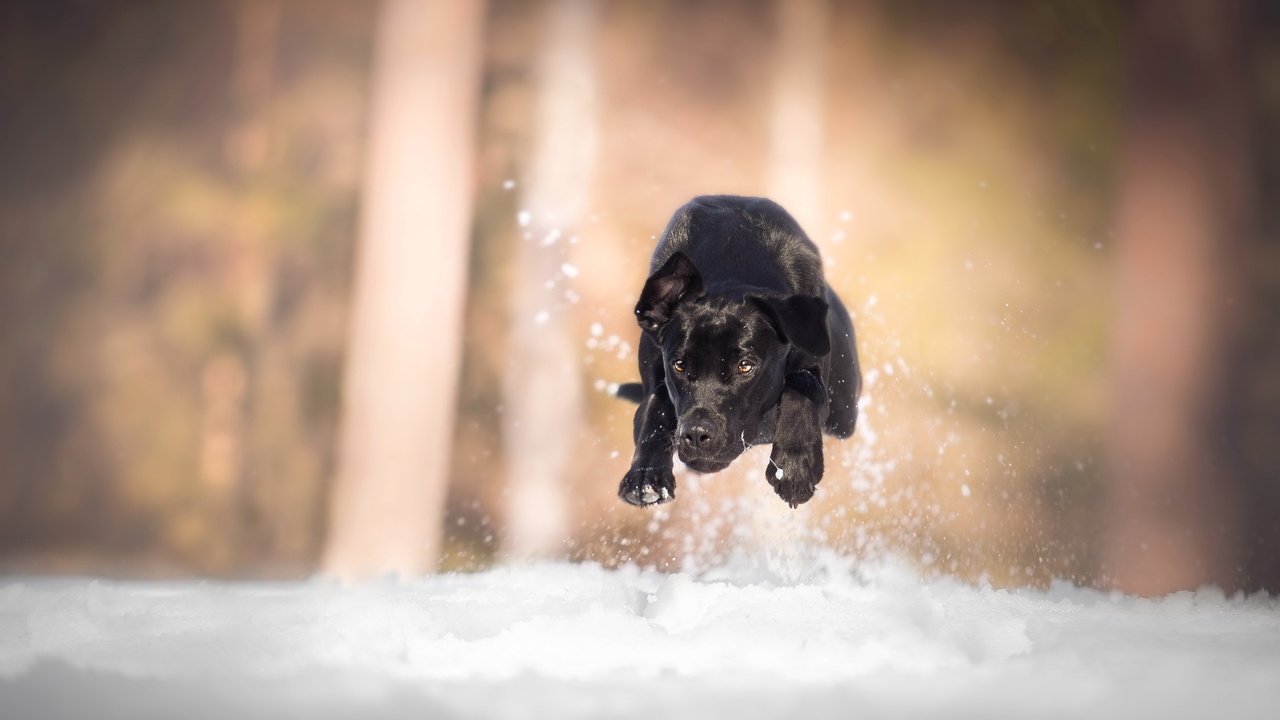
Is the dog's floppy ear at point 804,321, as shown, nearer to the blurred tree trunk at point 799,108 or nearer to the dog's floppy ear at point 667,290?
the dog's floppy ear at point 667,290

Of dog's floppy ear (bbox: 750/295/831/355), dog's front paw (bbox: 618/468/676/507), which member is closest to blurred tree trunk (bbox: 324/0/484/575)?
dog's front paw (bbox: 618/468/676/507)

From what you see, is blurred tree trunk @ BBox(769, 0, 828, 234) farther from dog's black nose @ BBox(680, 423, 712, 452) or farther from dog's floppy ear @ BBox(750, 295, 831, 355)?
dog's black nose @ BBox(680, 423, 712, 452)

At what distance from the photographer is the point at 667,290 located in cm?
362

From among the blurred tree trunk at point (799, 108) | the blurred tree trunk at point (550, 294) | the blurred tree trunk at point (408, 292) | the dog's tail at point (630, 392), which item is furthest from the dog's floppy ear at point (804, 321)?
the blurred tree trunk at point (408, 292)

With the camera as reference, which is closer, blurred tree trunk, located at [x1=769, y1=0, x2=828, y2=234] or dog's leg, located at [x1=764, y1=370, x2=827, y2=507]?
dog's leg, located at [x1=764, y1=370, x2=827, y2=507]

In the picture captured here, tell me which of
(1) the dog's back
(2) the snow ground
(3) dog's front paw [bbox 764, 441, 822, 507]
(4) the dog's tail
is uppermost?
(1) the dog's back

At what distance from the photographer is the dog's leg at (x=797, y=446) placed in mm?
3588

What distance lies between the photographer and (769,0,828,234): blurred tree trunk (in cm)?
700

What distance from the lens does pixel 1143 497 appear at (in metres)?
6.69

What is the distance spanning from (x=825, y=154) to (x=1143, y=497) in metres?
2.79

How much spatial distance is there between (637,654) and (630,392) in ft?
5.44

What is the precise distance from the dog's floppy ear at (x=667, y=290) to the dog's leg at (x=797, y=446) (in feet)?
1.51

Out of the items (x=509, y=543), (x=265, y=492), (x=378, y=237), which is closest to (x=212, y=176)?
(x=378, y=237)

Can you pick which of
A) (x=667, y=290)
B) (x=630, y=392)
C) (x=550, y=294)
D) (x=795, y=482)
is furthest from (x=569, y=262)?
(x=795, y=482)
